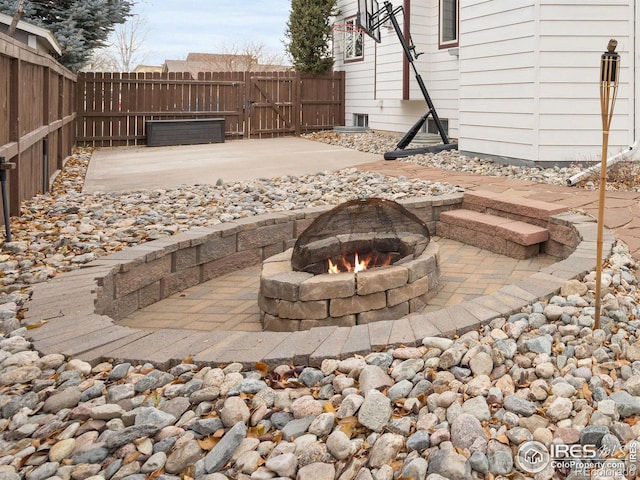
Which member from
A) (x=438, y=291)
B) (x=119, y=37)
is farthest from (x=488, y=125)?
(x=119, y=37)

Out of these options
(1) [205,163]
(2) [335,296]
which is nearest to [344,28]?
(1) [205,163]

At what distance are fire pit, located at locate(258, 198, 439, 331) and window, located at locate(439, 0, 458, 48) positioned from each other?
7.83 meters

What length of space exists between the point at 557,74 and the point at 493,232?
301 centimetres

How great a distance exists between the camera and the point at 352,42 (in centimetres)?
1359

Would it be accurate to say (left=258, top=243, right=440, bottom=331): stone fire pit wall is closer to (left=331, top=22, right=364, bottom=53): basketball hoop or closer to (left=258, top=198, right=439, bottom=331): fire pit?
(left=258, top=198, right=439, bottom=331): fire pit

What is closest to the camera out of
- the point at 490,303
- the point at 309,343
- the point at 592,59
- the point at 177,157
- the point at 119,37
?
the point at 309,343

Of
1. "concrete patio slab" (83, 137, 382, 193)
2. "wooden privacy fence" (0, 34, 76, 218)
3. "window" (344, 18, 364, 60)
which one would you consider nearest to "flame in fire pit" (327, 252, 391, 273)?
"wooden privacy fence" (0, 34, 76, 218)

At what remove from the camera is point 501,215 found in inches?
184

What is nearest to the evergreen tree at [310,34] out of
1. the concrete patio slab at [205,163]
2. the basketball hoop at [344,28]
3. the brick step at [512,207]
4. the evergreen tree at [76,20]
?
the basketball hoop at [344,28]

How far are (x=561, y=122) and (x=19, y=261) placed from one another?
5.86m

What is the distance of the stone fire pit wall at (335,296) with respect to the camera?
2865 millimetres

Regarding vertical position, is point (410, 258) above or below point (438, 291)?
above

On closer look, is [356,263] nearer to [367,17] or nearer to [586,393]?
[586,393]

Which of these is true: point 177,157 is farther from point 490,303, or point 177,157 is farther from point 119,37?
point 119,37
